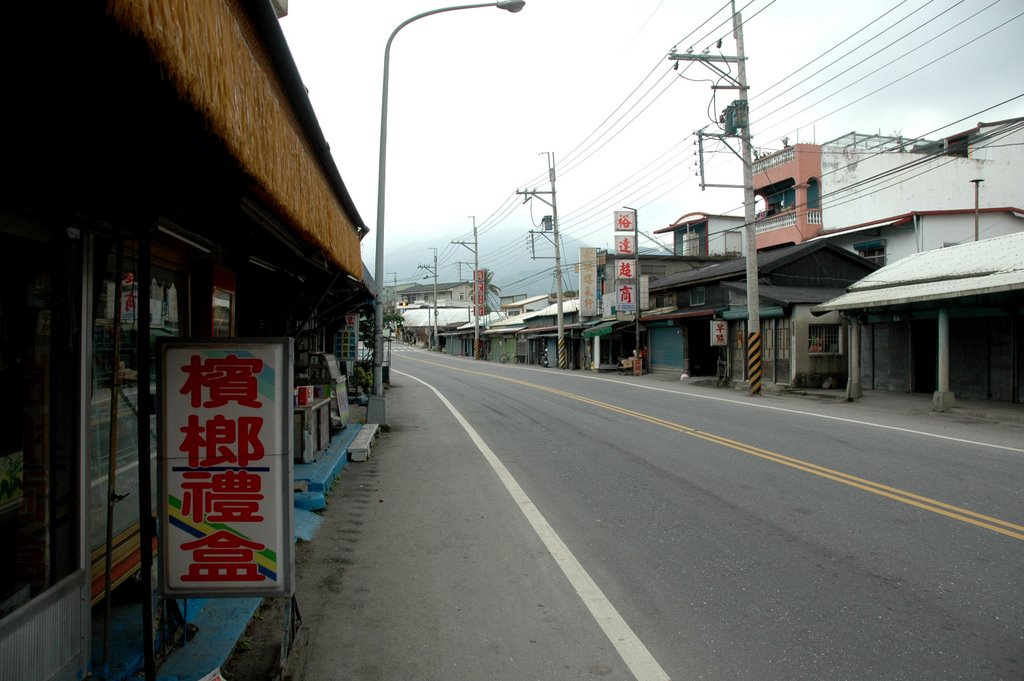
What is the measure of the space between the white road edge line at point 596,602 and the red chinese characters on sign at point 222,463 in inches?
85.2

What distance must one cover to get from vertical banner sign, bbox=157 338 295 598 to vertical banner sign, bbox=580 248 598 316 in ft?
133

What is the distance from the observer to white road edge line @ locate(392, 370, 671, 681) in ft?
12.7

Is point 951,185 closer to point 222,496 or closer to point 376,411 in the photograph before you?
point 376,411

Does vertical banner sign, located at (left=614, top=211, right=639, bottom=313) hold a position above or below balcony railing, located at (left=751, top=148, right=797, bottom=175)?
below

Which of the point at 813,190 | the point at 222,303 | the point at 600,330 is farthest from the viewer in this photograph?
the point at 600,330

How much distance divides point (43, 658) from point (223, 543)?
94cm

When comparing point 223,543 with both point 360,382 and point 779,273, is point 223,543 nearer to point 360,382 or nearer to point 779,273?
point 360,382

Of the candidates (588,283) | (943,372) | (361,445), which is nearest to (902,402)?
(943,372)

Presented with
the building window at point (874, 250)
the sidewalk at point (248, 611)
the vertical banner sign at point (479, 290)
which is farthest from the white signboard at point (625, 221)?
the vertical banner sign at point (479, 290)

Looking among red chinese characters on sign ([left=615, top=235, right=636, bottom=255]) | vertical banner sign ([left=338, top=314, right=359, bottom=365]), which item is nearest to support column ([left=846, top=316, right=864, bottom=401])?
vertical banner sign ([left=338, top=314, right=359, bottom=365])

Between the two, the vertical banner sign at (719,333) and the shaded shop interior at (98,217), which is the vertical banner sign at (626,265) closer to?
the vertical banner sign at (719,333)

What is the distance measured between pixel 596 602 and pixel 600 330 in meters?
35.4

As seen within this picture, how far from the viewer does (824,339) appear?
24.8m

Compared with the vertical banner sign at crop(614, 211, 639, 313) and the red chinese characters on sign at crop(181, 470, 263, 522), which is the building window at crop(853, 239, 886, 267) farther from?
the red chinese characters on sign at crop(181, 470, 263, 522)
